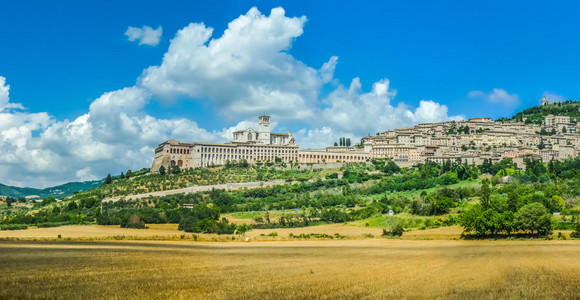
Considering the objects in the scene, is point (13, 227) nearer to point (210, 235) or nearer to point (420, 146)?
point (210, 235)

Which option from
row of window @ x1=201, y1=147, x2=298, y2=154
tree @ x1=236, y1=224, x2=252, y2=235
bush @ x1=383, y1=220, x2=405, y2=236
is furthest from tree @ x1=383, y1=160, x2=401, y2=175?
bush @ x1=383, y1=220, x2=405, y2=236

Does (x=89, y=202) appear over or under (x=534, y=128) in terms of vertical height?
under

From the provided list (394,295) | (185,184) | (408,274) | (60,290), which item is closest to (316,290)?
(394,295)

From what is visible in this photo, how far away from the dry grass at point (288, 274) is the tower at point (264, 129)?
13034 cm

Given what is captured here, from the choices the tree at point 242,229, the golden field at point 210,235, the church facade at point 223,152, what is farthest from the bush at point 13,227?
the church facade at point 223,152

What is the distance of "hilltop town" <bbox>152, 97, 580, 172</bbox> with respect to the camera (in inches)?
5531

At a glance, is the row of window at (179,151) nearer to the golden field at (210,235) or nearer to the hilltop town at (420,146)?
the hilltop town at (420,146)

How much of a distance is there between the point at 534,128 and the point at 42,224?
16255 cm

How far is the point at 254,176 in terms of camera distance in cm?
12500

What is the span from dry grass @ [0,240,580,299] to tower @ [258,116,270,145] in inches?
5131

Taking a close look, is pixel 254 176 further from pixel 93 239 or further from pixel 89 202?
pixel 93 239

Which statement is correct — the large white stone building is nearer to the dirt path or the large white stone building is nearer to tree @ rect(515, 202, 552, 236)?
the dirt path

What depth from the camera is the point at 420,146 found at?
157125 millimetres

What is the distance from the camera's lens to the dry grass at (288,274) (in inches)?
770
